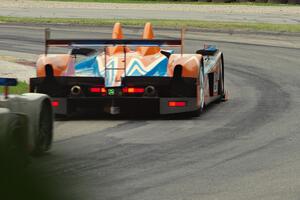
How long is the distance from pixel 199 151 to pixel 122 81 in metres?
2.88

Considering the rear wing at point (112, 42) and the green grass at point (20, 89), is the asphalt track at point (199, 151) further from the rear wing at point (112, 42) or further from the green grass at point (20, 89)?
the green grass at point (20, 89)

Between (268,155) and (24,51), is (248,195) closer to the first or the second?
(268,155)

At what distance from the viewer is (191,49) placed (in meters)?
22.9

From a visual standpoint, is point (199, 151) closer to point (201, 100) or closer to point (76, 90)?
point (76, 90)

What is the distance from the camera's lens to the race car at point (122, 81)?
10.7m

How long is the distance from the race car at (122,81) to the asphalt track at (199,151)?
23 cm

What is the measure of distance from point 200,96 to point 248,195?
218 inches

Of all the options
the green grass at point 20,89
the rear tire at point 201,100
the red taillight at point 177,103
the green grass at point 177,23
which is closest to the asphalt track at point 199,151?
the rear tire at point 201,100

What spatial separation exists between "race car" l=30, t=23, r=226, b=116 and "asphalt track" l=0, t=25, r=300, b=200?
233 mm

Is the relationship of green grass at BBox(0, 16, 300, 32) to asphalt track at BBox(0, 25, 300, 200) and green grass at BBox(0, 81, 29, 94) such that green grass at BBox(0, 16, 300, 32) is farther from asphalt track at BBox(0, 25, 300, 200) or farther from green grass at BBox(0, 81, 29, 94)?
green grass at BBox(0, 81, 29, 94)

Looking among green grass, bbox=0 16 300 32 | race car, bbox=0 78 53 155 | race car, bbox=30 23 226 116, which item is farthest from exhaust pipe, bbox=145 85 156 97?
green grass, bbox=0 16 300 32

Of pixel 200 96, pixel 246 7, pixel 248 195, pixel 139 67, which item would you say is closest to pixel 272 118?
pixel 200 96

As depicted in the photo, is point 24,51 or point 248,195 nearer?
point 248,195

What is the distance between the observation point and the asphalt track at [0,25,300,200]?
19.1ft
